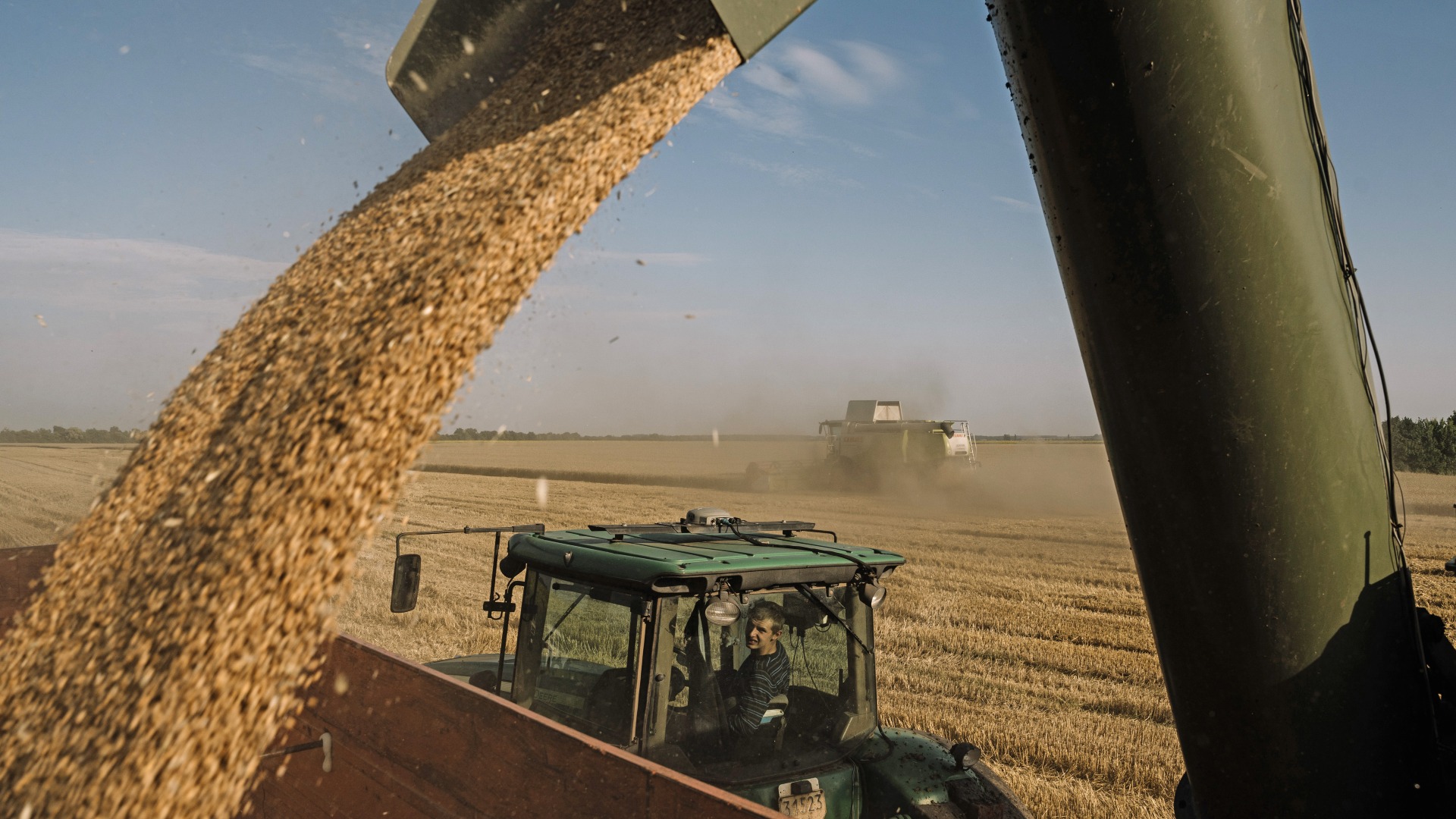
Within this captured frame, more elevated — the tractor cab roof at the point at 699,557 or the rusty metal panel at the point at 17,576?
the tractor cab roof at the point at 699,557

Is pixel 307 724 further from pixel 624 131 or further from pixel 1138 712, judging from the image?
pixel 1138 712

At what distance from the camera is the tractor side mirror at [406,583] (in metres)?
2.86

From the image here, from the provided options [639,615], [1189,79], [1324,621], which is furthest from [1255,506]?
[639,615]

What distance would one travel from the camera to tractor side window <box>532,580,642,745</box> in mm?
2539

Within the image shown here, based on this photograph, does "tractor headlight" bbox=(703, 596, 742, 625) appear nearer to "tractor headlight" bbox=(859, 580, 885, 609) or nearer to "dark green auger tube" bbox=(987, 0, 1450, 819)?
"tractor headlight" bbox=(859, 580, 885, 609)

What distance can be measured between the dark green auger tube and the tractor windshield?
1.22m

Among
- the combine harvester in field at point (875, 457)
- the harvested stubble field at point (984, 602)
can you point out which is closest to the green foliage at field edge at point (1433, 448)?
the harvested stubble field at point (984, 602)

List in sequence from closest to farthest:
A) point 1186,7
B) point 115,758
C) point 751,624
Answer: point 1186,7, point 115,758, point 751,624

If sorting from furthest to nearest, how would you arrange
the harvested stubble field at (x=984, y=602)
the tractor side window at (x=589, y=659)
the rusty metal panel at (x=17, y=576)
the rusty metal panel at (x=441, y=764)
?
the harvested stubble field at (x=984, y=602) < the rusty metal panel at (x=17, y=576) < the tractor side window at (x=589, y=659) < the rusty metal panel at (x=441, y=764)

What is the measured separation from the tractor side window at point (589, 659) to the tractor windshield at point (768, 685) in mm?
138

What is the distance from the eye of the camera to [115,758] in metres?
1.93

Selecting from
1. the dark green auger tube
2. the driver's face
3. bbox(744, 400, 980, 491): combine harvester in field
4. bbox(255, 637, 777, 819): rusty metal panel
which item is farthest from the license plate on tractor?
bbox(744, 400, 980, 491): combine harvester in field

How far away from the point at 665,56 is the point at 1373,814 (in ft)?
8.13

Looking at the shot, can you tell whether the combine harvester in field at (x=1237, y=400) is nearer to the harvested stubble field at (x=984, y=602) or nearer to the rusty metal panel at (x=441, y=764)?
the rusty metal panel at (x=441, y=764)
